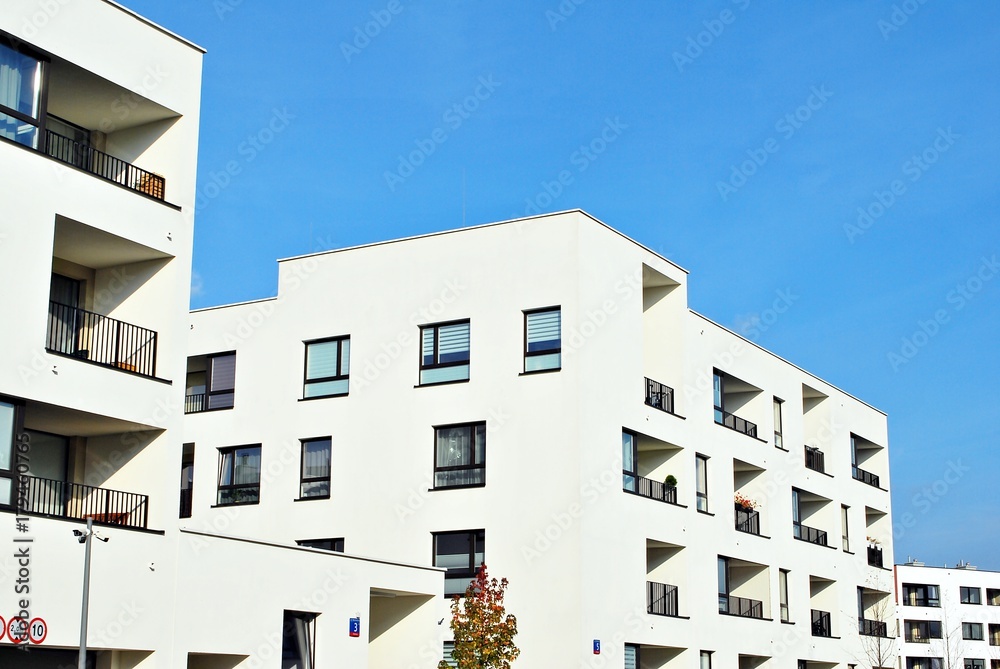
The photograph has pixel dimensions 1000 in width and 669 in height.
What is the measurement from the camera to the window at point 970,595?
99.1m

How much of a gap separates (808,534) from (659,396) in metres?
13.5

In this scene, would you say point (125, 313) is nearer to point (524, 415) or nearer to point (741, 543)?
point (524, 415)

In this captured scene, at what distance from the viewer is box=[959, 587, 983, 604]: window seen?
99.1 metres

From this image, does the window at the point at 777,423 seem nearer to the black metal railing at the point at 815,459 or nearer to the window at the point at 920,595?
the black metal railing at the point at 815,459

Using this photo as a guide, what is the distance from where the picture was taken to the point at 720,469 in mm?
40875

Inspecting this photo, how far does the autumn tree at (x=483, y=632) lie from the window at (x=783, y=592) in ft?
52.0

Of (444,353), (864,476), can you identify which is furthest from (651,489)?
(864,476)

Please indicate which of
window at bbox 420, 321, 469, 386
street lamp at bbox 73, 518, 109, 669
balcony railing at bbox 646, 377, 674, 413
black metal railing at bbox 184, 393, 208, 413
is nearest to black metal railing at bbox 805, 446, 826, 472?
balcony railing at bbox 646, 377, 674, 413

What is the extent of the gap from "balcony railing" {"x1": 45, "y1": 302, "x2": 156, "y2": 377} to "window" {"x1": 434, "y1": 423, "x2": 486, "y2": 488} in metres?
12.7

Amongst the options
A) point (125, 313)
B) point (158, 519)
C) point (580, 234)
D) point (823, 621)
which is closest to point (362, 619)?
point (158, 519)

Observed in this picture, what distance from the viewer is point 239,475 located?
3834 centimetres

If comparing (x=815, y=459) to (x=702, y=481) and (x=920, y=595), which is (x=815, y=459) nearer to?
(x=702, y=481)

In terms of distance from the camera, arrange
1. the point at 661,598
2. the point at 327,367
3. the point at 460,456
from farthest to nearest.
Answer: the point at 327,367 → the point at 661,598 → the point at 460,456

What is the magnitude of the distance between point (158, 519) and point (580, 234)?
50.4 ft
